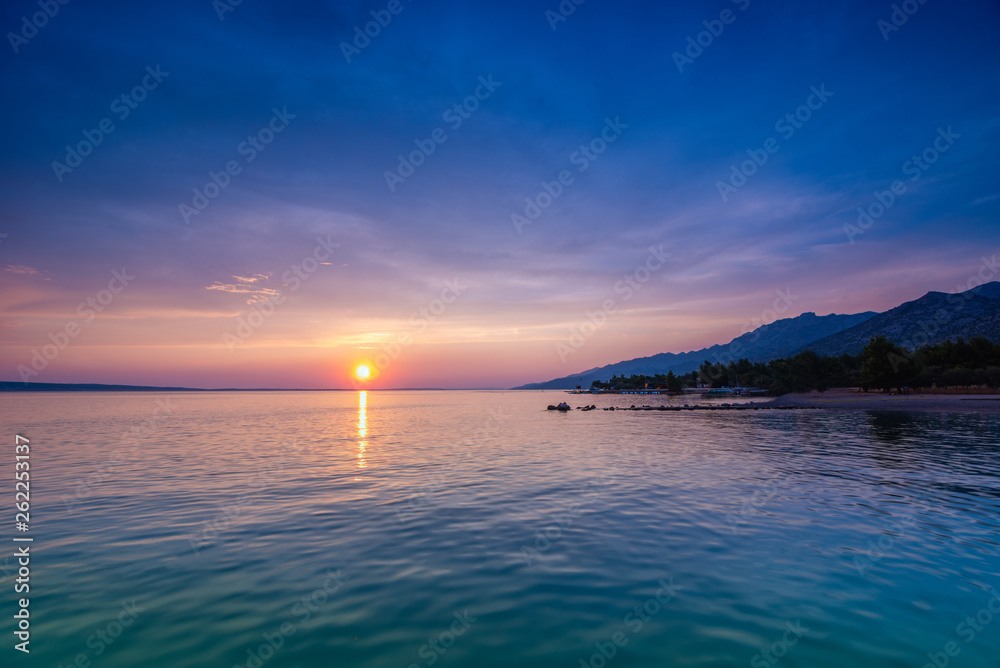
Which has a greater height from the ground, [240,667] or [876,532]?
[240,667]

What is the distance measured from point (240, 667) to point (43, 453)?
48.3 meters

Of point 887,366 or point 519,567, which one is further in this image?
point 887,366

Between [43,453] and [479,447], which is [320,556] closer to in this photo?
[479,447]

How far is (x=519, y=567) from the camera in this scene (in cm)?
1309

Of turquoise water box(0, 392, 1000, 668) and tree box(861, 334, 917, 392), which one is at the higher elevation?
tree box(861, 334, 917, 392)

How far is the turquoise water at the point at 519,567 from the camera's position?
29.5ft

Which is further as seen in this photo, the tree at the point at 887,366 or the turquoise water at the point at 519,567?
the tree at the point at 887,366

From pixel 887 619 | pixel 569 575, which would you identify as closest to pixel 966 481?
pixel 887 619

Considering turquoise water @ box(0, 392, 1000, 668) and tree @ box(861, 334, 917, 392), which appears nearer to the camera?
turquoise water @ box(0, 392, 1000, 668)

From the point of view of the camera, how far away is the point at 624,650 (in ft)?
29.1

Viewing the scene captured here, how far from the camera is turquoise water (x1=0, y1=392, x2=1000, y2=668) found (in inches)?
354

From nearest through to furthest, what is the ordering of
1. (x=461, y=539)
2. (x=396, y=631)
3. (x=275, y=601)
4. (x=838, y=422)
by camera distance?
(x=396, y=631), (x=275, y=601), (x=461, y=539), (x=838, y=422)

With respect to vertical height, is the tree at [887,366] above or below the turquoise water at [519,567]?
above

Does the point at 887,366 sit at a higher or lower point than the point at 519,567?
higher
